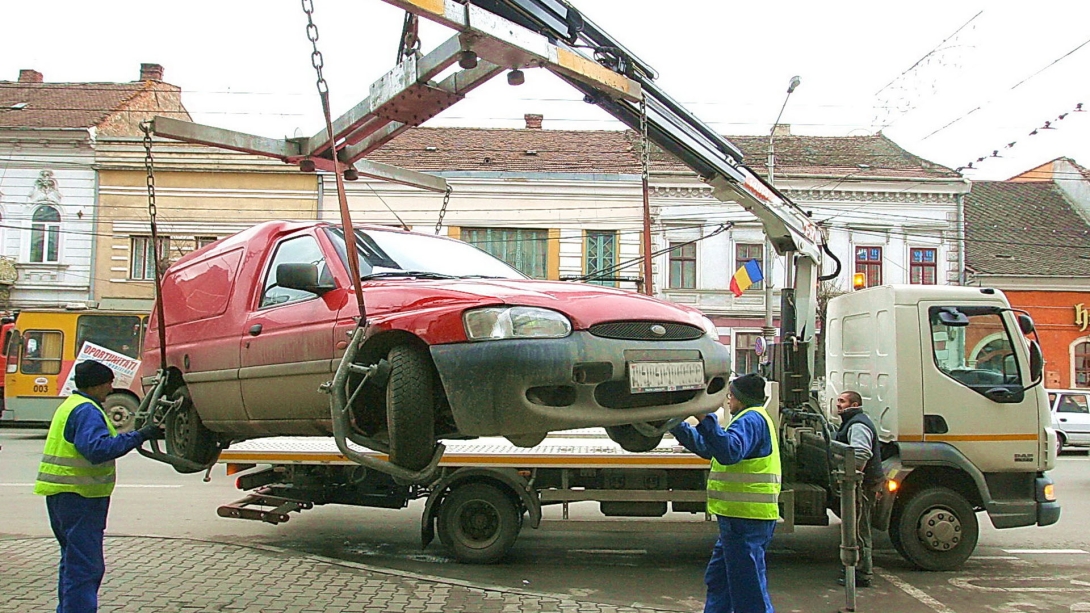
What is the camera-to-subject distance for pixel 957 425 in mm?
7898

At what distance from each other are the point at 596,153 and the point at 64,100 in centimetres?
1767

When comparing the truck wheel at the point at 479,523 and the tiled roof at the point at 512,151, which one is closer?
the truck wheel at the point at 479,523

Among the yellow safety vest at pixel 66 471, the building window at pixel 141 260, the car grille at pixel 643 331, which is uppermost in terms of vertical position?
the building window at pixel 141 260

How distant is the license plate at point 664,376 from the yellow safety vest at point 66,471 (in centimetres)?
322

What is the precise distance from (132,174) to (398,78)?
78.6ft

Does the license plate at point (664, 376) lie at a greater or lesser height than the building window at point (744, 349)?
lesser

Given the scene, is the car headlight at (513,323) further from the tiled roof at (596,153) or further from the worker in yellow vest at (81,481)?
the tiled roof at (596,153)

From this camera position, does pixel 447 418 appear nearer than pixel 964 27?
Yes

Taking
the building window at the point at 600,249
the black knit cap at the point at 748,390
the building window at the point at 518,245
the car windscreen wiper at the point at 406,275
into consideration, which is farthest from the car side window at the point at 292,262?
the building window at the point at 600,249

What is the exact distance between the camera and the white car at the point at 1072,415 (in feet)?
61.5

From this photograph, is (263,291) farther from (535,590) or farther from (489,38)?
(535,590)

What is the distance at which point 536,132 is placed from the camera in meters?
28.8

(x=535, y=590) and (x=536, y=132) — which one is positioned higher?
(x=536, y=132)

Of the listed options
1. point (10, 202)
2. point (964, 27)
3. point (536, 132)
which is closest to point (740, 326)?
point (536, 132)
